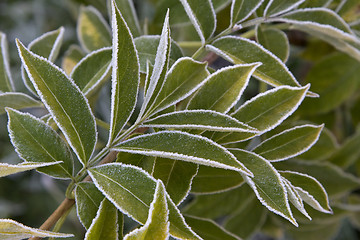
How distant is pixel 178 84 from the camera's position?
1.43ft

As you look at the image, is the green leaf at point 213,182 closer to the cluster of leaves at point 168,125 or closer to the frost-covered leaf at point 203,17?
the cluster of leaves at point 168,125

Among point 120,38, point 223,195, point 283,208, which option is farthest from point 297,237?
point 120,38

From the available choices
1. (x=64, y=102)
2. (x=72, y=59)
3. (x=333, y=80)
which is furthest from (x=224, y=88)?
(x=333, y=80)

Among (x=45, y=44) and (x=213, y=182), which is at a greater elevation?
(x=45, y=44)

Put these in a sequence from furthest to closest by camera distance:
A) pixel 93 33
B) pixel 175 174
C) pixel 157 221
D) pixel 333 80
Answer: pixel 333 80
pixel 93 33
pixel 175 174
pixel 157 221

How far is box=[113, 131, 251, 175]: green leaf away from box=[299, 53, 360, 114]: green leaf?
20.0 inches

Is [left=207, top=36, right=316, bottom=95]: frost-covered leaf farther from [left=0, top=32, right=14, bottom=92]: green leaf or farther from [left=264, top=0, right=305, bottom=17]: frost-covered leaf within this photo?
[left=0, top=32, right=14, bottom=92]: green leaf

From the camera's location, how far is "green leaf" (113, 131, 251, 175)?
37 cm

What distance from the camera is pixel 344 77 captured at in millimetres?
880

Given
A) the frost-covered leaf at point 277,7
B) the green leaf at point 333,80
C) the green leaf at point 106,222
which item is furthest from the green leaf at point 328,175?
the green leaf at point 106,222

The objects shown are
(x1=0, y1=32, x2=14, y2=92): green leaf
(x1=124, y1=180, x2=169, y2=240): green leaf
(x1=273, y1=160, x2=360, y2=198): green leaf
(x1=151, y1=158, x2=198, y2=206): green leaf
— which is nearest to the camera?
(x1=124, y1=180, x2=169, y2=240): green leaf

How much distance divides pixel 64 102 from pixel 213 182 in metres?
0.23

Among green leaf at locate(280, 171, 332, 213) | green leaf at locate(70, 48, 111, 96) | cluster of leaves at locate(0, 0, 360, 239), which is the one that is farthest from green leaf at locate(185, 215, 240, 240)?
green leaf at locate(70, 48, 111, 96)

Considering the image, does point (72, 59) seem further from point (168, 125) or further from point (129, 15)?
point (168, 125)
